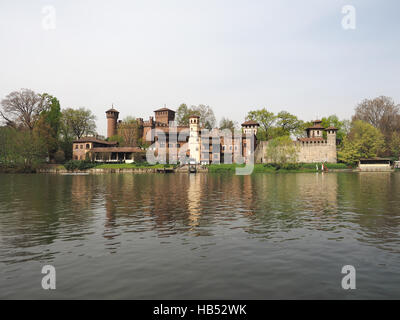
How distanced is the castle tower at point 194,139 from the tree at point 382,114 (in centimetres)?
5002

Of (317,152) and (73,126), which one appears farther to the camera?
(73,126)

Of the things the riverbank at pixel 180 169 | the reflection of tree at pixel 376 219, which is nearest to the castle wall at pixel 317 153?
the riverbank at pixel 180 169

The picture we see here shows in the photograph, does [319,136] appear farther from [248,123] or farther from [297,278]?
[297,278]

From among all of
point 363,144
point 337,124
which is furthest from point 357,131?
point 337,124

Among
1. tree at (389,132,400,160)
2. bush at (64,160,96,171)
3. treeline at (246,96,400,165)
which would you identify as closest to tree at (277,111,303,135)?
treeline at (246,96,400,165)

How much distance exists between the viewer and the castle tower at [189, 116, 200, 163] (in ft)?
274

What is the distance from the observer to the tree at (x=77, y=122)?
303 ft

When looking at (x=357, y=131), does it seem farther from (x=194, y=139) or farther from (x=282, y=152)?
(x=194, y=139)

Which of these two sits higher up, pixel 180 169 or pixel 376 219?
pixel 180 169

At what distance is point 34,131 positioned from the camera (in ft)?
240

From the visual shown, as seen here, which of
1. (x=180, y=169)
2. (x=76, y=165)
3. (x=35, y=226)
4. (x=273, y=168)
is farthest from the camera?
(x=76, y=165)

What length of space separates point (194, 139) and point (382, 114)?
5591 centimetres

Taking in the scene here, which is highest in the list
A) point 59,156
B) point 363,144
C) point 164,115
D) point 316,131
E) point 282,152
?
point 164,115
